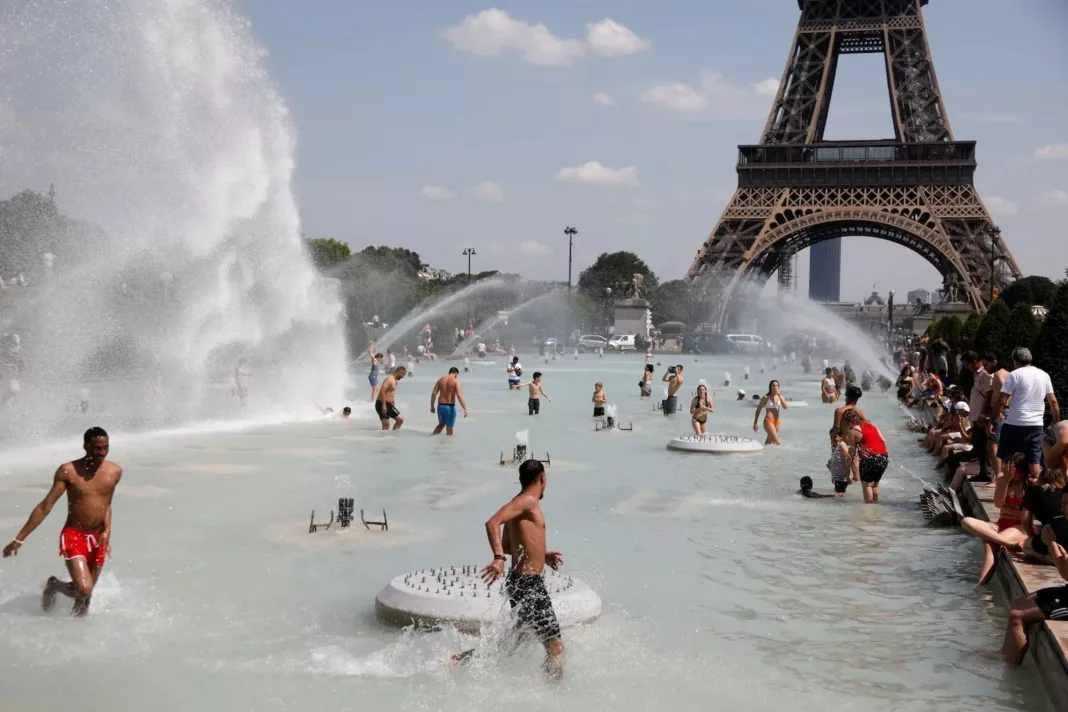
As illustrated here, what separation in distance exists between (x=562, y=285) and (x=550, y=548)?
417 feet

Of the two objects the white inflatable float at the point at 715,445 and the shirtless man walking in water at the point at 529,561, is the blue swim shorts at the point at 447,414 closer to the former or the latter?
the white inflatable float at the point at 715,445

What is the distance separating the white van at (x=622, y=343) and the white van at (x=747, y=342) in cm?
722

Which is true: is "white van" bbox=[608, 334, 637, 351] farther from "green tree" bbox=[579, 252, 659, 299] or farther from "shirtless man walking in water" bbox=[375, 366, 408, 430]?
"shirtless man walking in water" bbox=[375, 366, 408, 430]

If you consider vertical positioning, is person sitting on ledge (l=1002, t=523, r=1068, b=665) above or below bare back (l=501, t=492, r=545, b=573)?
below

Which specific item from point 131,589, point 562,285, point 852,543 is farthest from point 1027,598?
point 562,285

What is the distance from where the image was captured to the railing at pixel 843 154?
279 ft


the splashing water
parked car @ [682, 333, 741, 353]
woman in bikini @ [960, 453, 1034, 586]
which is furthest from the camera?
parked car @ [682, 333, 741, 353]

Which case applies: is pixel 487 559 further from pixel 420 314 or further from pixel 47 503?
pixel 420 314

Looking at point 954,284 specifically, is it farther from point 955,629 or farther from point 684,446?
point 955,629

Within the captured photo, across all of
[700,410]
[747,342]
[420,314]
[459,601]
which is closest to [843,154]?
[747,342]

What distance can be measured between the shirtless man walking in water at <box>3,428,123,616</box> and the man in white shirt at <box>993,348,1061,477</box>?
31.4 feet

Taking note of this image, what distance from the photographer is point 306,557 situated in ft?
41.0

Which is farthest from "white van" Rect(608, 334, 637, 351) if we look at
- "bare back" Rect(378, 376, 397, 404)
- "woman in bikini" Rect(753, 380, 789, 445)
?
"woman in bikini" Rect(753, 380, 789, 445)

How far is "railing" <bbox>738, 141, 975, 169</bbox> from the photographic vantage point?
85062mm
